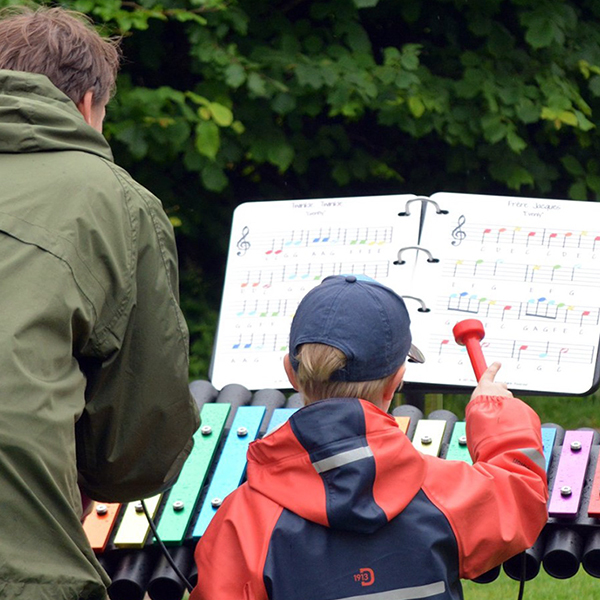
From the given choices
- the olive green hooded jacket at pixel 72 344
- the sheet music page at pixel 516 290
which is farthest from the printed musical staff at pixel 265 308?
the olive green hooded jacket at pixel 72 344

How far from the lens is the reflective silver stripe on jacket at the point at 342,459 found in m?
1.91

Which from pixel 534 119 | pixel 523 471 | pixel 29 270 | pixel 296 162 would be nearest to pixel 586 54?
pixel 534 119

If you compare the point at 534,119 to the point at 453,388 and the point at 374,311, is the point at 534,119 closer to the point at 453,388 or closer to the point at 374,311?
the point at 453,388

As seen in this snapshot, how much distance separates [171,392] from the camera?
6.66ft

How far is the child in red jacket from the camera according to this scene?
6.30 ft

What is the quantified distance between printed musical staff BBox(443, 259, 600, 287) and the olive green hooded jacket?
1.36m

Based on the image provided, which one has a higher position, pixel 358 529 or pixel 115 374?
pixel 115 374

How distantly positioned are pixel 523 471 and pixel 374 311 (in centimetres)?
40

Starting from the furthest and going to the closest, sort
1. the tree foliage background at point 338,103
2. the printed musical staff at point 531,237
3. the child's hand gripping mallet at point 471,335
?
the tree foliage background at point 338,103 < the printed musical staff at point 531,237 < the child's hand gripping mallet at point 471,335

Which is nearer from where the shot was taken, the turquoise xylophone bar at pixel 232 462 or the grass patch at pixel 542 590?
the turquoise xylophone bar at pixel 232 462

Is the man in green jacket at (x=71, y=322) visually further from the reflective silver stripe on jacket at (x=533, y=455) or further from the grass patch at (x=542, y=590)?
the grass patch at (x=542, y=590)

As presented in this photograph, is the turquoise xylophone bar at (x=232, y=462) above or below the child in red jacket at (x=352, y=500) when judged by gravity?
below

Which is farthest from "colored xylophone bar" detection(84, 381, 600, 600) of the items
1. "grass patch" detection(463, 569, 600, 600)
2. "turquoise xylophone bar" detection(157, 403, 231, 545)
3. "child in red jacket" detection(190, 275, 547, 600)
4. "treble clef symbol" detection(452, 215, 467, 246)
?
"grass patch" detection(463, 569, 600, 600)

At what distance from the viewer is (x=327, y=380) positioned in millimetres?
2000
